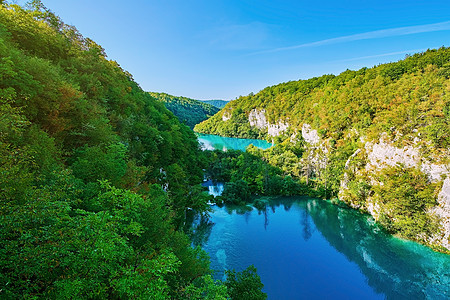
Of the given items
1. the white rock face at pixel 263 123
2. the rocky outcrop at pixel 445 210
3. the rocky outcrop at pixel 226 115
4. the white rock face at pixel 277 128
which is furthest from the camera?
the rocky outcrop at pixel 226 115

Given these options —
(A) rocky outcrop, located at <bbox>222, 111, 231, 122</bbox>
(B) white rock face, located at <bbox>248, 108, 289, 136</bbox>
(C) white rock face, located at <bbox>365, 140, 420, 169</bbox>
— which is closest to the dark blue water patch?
(C) white rock face, located at <bbox>365, 140, 420, 169</bbox>

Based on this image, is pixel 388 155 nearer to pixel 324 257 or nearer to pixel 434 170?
pixel 434 170

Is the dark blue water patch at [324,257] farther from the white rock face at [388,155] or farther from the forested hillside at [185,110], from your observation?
the forested hillside at [185,110]

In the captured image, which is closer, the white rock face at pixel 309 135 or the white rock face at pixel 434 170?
the white rock face at pixel 434 170

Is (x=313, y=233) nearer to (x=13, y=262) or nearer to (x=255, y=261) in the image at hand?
(x=255, y=261)

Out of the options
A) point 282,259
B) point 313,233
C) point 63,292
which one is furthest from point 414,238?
point 63,292

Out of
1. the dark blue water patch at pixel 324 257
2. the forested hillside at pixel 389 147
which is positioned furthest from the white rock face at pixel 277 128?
the dark blue water patch at pixel 324 257

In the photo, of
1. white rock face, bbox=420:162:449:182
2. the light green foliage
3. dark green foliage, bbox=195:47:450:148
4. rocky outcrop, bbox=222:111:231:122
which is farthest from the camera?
rocky outcrop, bbox=222:111:231:122

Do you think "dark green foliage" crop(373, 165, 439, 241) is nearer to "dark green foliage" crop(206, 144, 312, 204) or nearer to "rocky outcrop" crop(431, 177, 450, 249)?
"rocky outcrop" crop(431, 177, 450, 249)
